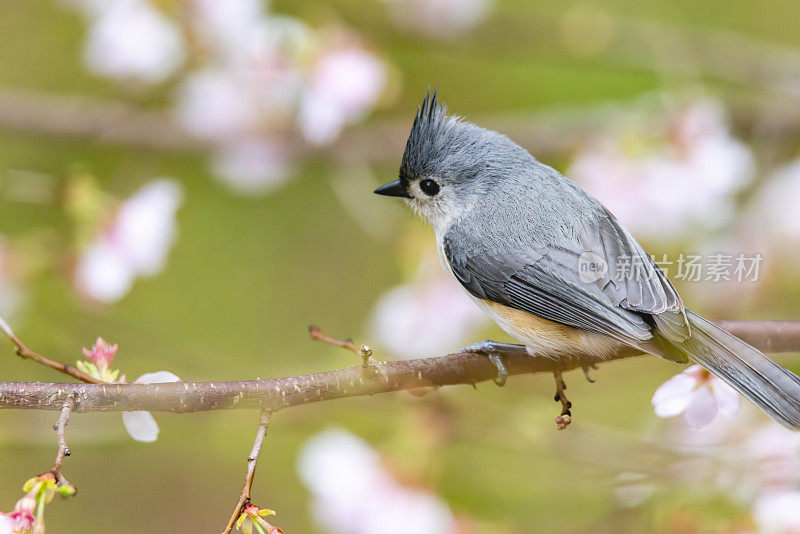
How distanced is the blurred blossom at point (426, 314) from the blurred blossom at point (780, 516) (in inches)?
43.5

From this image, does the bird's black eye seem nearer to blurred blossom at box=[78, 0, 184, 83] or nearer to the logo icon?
the logo icon

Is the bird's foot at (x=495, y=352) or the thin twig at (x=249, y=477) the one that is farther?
the bird's foot at (x=495, y=352)

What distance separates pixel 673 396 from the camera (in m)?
1.74

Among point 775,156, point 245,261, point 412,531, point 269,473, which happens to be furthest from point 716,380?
point 245,261

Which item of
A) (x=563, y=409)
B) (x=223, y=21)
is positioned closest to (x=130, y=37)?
(x=223, y=21)

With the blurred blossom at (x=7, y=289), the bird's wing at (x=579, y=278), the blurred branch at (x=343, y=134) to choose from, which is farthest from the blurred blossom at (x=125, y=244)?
the blurred branch at (x=343, y=134)

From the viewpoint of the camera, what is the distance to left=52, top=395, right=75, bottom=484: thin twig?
1.27 meters

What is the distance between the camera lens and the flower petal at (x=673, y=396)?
1.71m

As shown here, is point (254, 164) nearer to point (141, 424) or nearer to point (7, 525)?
point (141, 424)

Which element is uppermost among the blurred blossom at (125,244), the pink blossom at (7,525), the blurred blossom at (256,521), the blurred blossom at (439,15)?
the blurred blossom at (439,15)

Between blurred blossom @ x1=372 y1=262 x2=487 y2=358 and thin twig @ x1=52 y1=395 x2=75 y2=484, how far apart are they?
1.43 meters

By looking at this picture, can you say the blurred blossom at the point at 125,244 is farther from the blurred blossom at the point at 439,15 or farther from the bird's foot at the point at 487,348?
the blurred blossom at the point at 439,15

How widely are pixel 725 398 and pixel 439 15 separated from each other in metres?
2.03

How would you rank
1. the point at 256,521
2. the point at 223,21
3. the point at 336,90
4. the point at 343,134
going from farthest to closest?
the point at 343,134, the point at 223,21, the point at 336,90, the point at 256,521
